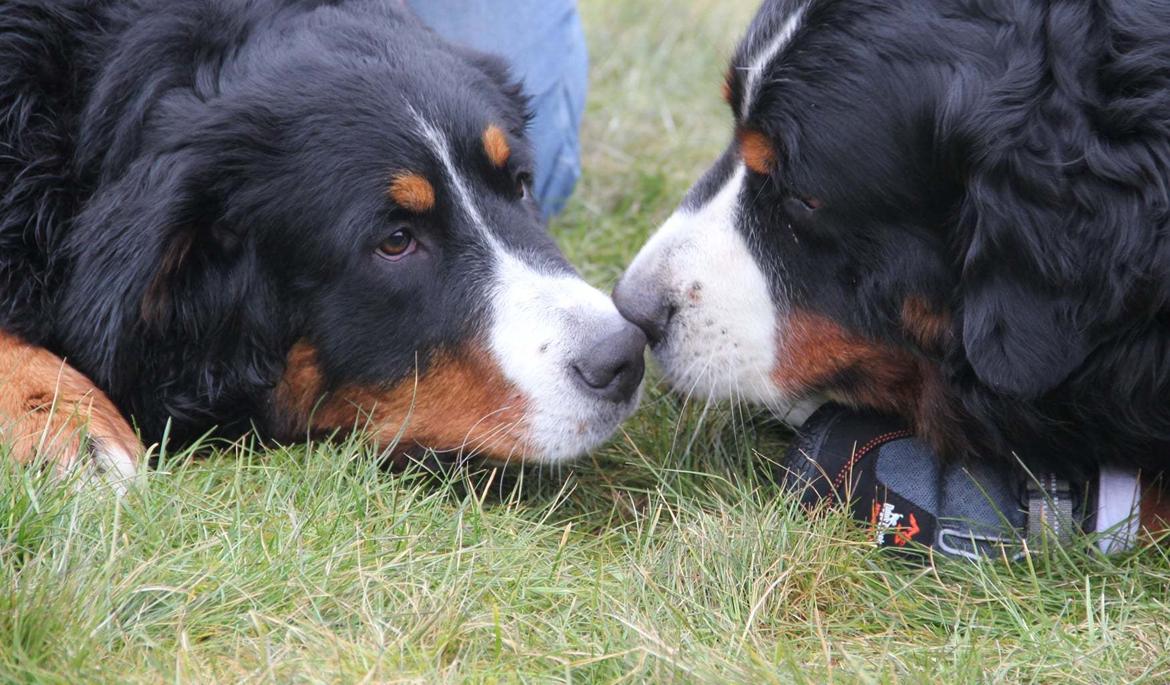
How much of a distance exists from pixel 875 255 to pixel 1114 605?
934mm

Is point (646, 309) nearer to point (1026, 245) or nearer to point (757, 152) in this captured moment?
point (757, 152)

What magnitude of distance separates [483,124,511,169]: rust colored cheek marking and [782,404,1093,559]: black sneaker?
1.08 m

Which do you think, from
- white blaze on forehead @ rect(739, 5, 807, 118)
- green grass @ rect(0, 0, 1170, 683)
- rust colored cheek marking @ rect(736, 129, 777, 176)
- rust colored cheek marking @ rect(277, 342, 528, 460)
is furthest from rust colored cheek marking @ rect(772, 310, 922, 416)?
rust colored cheek marking @ rect(277, 342, 528, 460)

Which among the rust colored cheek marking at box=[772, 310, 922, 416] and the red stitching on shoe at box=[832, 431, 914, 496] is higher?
the rust colored cheek marking at box=[772, 310, 922, 416]

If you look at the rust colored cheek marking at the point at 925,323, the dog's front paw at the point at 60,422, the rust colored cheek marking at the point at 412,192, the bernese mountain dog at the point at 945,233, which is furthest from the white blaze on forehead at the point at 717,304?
the dog's front paw at the point at 60,422

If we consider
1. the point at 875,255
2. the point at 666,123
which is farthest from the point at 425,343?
the point at 666,123

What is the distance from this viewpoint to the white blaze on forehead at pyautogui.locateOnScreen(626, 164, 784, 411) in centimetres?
315

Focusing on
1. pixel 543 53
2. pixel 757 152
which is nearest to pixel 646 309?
pixel 757 152

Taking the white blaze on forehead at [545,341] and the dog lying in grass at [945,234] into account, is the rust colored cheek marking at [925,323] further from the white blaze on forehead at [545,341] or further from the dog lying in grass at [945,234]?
the white blaze on forehead at [545,341]

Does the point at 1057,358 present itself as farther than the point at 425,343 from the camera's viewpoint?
No

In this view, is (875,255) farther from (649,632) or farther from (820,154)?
(649,632)

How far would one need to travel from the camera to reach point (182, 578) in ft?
7.95

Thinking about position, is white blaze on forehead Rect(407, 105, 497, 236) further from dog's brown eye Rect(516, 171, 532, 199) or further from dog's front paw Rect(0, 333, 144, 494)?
dog's front paw Rect(0, 333, 144, 494)

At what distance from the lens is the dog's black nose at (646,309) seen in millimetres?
3285
